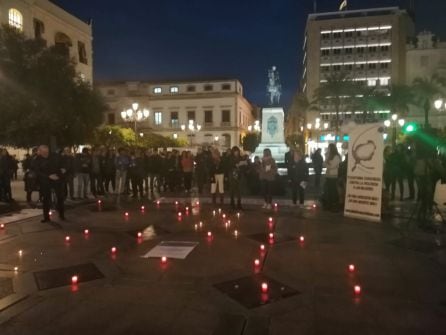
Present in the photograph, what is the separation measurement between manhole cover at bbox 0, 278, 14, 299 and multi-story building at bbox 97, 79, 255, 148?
6273 cm

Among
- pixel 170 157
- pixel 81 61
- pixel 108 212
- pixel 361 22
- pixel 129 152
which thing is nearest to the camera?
pixel 108 212

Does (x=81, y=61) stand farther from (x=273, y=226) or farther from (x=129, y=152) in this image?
(x=273, y=226)

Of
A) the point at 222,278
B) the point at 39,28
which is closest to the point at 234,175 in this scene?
the point at 222,278

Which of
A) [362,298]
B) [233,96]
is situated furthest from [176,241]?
[233,96]

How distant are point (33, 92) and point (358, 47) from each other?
235 feet

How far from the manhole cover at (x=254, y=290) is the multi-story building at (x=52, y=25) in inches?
1159

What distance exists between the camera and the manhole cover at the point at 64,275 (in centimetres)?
535

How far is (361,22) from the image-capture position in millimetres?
76000

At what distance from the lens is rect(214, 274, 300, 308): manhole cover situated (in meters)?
4.75

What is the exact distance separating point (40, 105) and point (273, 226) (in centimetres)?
1097

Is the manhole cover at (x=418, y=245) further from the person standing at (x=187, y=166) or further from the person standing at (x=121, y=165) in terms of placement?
the person standing at (x=187, y=166)

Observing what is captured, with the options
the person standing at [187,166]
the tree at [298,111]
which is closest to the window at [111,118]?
the tree at [298,111]

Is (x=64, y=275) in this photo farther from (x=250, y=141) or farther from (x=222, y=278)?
(x=250, y=141)

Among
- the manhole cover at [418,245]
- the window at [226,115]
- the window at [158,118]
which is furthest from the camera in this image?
the window at [158,118]
